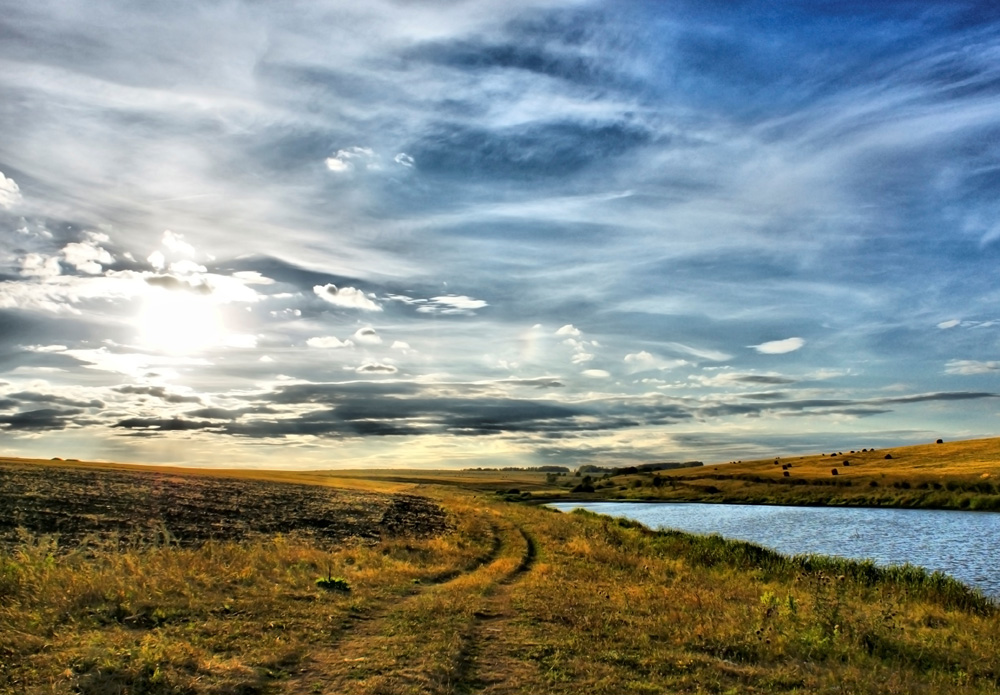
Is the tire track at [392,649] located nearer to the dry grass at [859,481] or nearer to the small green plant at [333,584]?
the small green plant at [333,584]

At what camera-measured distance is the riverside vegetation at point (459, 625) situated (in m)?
12.0

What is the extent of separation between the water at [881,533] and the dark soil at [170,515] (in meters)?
24.8

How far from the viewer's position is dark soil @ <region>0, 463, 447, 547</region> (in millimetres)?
30375

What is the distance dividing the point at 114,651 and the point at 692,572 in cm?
2227

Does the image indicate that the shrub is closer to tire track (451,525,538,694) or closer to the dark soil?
tire track (451,525,538,694)

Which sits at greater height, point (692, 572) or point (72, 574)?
point (72, 574)

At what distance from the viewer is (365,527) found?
136 feet

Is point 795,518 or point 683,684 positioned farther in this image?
point 795,518

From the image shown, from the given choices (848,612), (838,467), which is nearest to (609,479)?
(838,467)

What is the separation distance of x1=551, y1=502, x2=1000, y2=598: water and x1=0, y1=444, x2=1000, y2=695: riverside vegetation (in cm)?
1023

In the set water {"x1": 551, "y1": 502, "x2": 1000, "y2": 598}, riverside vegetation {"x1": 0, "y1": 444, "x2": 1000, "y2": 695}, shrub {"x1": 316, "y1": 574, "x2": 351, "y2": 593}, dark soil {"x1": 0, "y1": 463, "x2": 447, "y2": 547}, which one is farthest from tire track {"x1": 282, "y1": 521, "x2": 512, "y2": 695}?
water {"x1": 551, "y1": 502, "x2": 1000, "y2": 598}

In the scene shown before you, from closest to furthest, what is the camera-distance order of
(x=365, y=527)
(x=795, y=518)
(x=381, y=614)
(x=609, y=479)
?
(x=381, y=614) → (x=365, y=527) → (x=795, y=518) → (x=609, y=479)

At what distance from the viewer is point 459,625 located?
16031 millimetres

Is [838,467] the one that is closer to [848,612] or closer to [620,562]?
[620,562]
